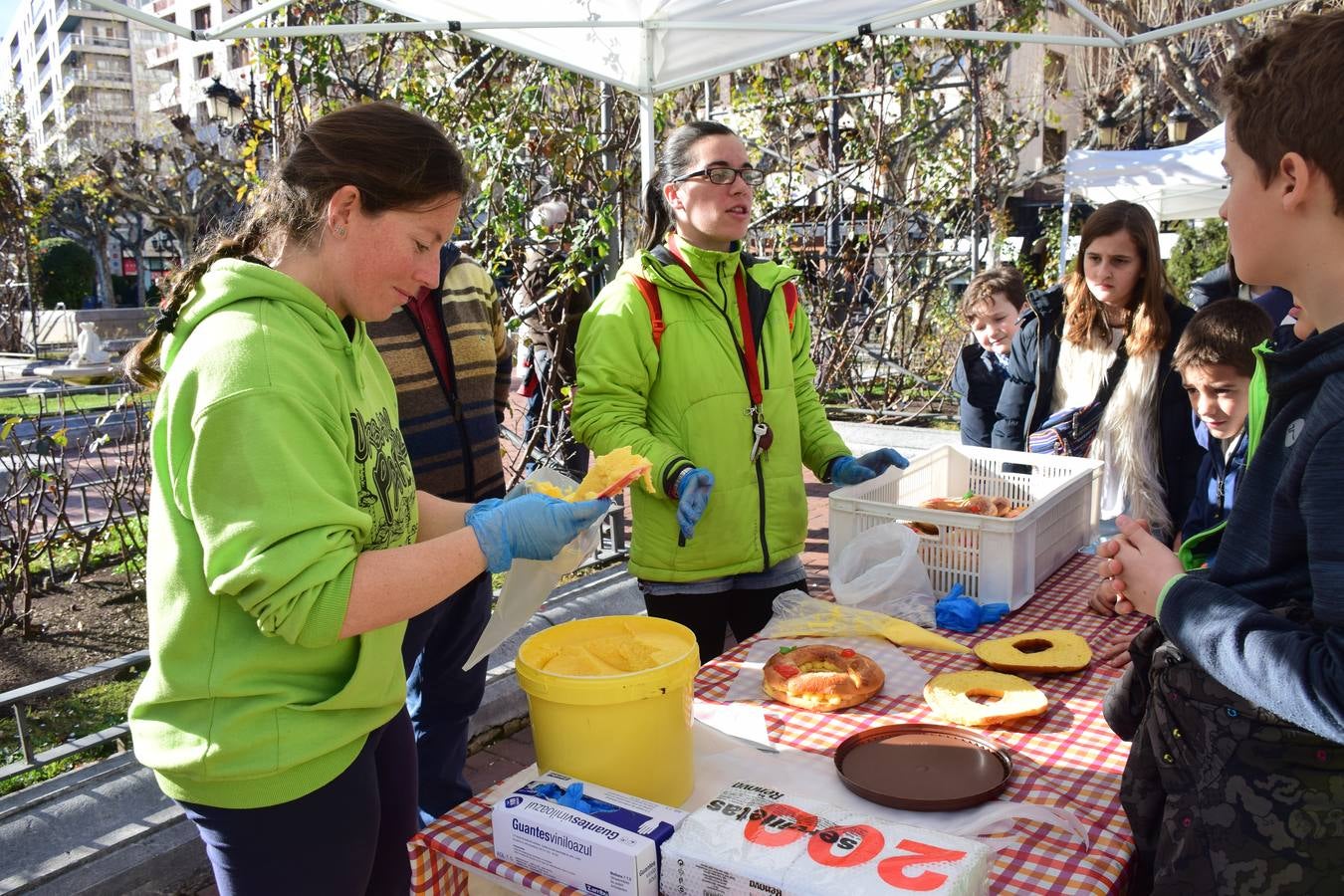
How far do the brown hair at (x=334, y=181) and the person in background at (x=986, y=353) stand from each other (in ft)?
9.92

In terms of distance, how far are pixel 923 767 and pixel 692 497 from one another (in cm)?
94

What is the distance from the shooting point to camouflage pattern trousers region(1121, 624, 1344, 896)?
3.91 feet

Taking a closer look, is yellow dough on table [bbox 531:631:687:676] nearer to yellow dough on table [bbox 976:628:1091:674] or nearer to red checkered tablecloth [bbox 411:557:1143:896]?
red checkered tablecloth [bbox 411:557:1143:896]

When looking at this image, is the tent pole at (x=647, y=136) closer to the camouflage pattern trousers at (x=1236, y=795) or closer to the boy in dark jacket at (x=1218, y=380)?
the boy in dark jacket at (x=1218, y=380)

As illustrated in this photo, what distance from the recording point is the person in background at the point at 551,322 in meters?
5.00

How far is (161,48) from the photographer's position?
7312cm

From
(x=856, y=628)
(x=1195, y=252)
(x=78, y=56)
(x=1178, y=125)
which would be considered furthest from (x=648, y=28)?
(x=78, y=56)

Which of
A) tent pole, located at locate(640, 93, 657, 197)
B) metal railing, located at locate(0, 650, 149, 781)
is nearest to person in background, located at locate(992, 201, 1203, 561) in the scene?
tent pole, located at locate(640, 93, 657, 197)

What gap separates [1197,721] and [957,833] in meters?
0.40

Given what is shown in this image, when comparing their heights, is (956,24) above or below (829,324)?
above

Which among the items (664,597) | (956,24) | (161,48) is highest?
(161,48)

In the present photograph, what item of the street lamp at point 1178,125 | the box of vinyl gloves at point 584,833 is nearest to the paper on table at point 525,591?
the box of vinyl gloves at point 584,833

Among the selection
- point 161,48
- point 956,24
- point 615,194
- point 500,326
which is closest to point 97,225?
point 956,24

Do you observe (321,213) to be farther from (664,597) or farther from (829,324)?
(829,324)
